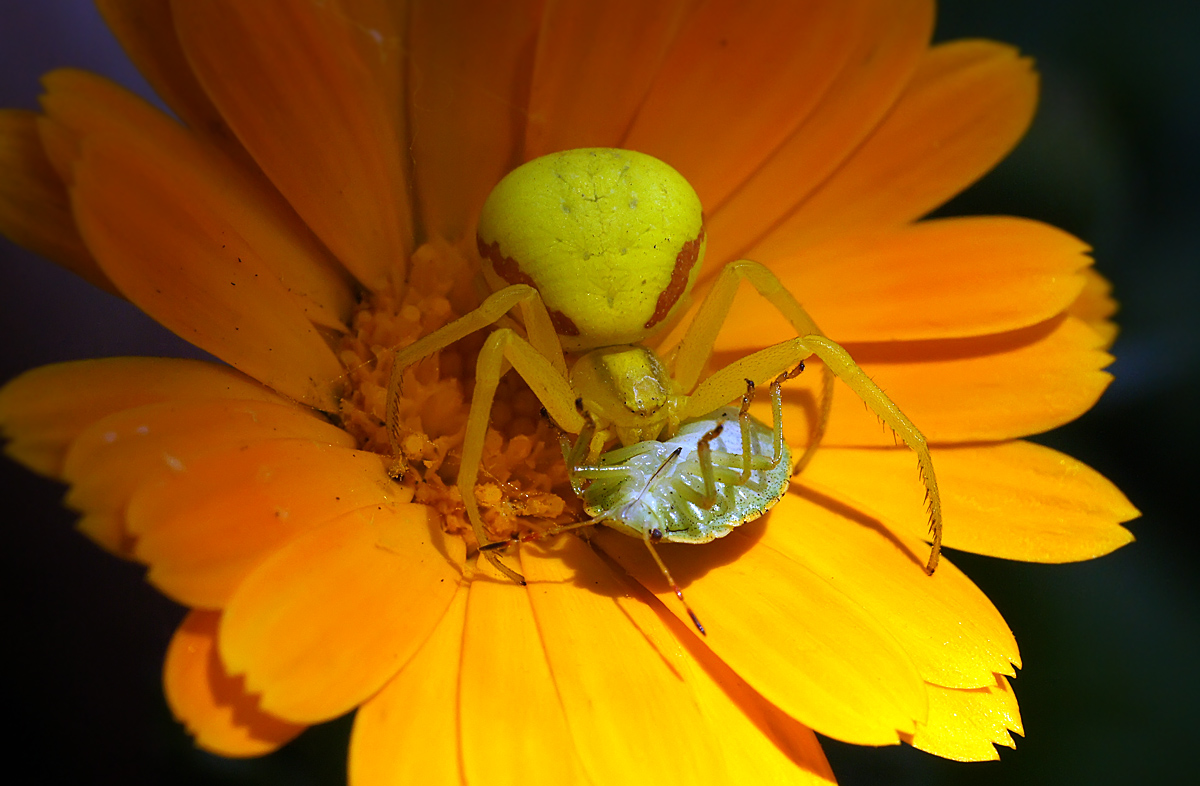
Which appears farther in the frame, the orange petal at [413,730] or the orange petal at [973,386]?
the orange petal at [973,386]

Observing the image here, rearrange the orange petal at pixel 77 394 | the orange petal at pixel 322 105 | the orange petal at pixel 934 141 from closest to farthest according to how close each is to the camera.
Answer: the orange petal at pixel 77 394 → the orange petal at pixel 322 105 → the orange petal at pixel 934 141

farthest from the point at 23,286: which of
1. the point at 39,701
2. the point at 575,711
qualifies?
the point at 575,711

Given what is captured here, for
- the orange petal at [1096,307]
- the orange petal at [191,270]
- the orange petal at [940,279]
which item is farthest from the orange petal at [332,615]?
the orange petal at [1096,307]

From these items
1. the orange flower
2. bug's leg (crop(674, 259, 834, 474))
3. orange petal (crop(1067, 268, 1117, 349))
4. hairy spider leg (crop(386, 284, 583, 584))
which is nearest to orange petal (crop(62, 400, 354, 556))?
the orange flower

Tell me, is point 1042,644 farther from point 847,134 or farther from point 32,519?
point 32,519

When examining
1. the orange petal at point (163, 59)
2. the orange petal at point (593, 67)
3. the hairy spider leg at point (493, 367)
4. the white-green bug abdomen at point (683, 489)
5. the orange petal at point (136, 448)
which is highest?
the orange petal at point (163, 59)

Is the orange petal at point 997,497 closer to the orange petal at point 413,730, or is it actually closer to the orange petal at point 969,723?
the orange petal at point 969,723
